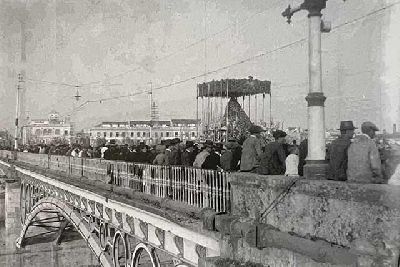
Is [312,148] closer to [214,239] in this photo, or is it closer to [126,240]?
[214,239]

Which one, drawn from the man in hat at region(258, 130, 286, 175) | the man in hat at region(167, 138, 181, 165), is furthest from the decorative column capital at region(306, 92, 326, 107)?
the man in hat at region(167, 138, 181, 165)

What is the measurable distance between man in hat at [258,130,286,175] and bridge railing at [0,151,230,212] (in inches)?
29.7

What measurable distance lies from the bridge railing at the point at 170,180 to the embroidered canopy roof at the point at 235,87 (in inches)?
295

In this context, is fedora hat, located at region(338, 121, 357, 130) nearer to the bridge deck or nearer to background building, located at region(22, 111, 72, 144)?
the bridge deck

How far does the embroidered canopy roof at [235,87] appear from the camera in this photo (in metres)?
23.2

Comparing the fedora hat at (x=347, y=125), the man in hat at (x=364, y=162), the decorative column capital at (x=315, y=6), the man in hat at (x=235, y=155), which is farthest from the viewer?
the man in hat at (x=235, y=155)

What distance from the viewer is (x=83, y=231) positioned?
18562mm

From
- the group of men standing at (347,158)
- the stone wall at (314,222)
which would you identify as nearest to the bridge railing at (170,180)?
the group of men standing at (347,158)

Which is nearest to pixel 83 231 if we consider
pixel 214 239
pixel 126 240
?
pixel 126 240

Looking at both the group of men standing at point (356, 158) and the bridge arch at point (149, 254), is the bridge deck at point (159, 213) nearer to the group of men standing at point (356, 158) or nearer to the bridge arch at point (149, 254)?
the bridge arch at point (149, 254)

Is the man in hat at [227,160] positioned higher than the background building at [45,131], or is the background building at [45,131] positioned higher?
the background building at [45,131]

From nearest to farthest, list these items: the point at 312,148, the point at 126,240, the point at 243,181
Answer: the point at 312,148 → the point at 243,181 → the point at 126,240

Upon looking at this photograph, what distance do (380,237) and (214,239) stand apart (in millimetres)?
3543

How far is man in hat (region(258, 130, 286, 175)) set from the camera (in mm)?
6965
